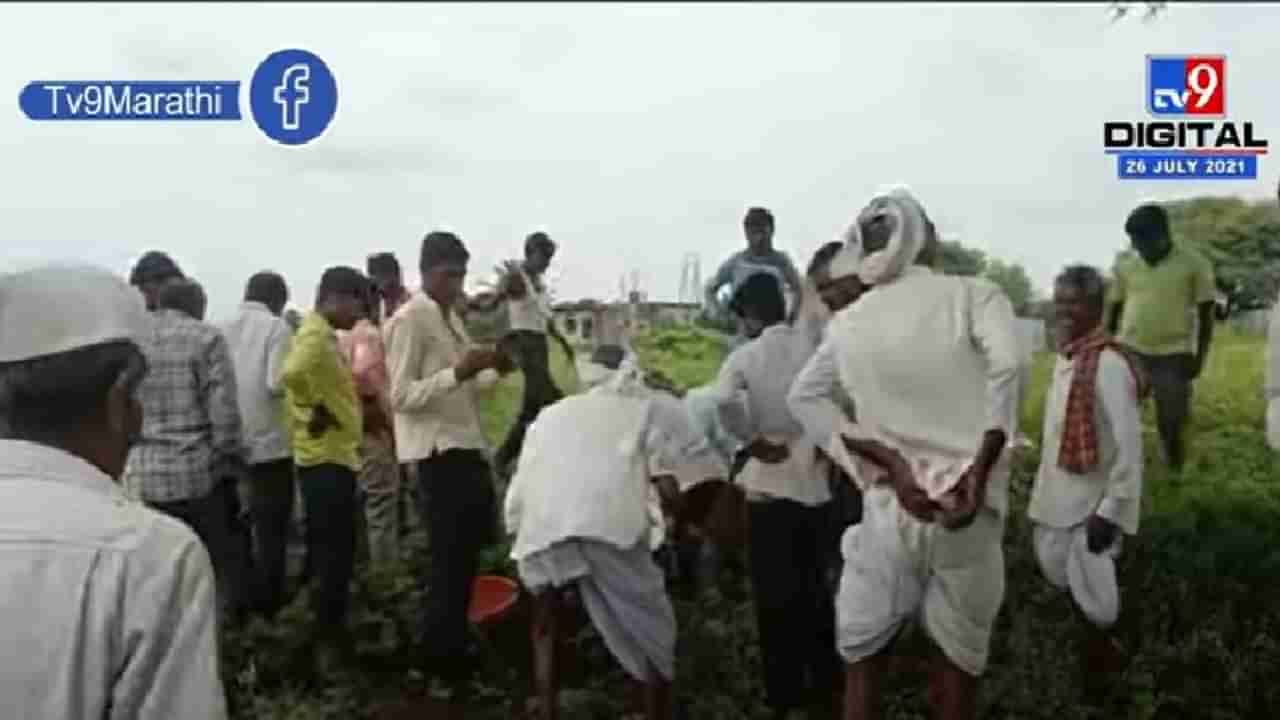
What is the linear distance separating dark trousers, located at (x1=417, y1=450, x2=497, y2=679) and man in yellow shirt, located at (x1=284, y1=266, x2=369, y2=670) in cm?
19

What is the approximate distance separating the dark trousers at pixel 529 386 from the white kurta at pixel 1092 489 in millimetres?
1064

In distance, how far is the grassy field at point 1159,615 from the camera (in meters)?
3.91

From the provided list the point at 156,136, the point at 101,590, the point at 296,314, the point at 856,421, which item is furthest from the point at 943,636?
the point at 101,590

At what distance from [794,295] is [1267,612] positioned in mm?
1302

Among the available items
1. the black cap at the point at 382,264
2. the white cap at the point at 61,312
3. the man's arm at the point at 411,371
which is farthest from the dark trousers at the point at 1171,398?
the white cap at the point at 61,312

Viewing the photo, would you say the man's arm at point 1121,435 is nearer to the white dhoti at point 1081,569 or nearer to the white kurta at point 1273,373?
the white dhoti at point 1081,569

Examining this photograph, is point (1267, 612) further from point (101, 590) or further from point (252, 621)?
point (101, 590)

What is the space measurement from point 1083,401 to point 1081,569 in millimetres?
387

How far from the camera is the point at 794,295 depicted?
3807 millimetres

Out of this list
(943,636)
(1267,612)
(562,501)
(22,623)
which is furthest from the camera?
(1267,612)

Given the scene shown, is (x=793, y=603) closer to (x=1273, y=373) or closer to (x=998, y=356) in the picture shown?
(x=998, y=356)

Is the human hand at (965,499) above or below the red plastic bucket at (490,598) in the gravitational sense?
above

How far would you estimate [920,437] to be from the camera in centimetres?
332

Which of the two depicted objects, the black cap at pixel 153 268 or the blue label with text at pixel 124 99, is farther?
the black cap at pixel 153 268
